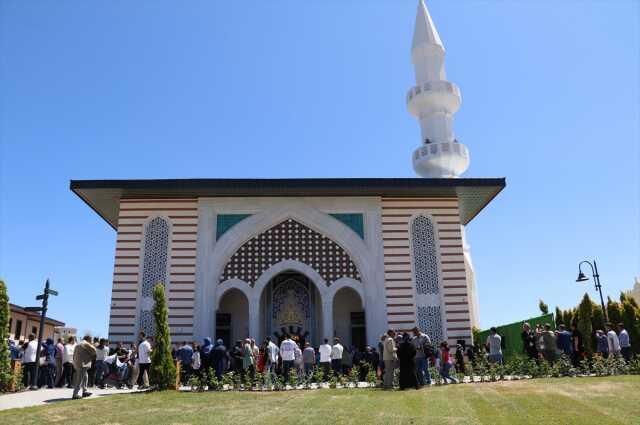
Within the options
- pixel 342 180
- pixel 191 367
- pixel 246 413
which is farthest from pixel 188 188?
pixel 246 413

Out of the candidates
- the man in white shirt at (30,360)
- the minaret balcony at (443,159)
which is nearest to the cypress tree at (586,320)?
the minaret balcony at (443,159)

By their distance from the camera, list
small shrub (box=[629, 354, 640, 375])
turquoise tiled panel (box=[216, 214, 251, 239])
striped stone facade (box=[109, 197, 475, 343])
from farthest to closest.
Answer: turquoise tiled panel (box=[216, 214, 251, 239])
striped stone facade (box=[109, 197, 475, 343])
small shrub (box=[629, 354, 640, 375])

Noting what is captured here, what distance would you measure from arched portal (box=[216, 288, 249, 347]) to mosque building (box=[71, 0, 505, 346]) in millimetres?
41

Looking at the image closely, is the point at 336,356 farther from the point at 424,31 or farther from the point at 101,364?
the point at 424,31

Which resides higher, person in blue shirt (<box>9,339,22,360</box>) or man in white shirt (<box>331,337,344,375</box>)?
person in blue shirt (<box>9,339,22,360</box>)

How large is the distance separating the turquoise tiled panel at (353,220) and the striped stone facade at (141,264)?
5.53m

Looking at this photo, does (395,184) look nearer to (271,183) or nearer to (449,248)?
(449,248)

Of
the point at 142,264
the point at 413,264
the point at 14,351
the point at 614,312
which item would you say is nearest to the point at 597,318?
the point at 614,312

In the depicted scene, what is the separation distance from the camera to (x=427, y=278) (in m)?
20.4

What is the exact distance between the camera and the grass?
8547mm

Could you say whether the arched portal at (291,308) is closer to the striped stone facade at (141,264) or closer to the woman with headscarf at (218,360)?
the striped stone facade at (141,264)

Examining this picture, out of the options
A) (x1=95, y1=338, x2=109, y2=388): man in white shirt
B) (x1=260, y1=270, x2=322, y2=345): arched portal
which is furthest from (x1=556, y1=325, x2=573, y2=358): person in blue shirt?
(x1=95, y1=338, x2=109, y2=388): man in white shirt

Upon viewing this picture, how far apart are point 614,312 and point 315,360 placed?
33.6 ft

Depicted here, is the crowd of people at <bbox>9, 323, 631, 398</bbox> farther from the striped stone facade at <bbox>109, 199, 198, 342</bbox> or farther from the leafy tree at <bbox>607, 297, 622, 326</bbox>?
the striped stone facade at <bbox>109, 199, 198, 342</bbox>
